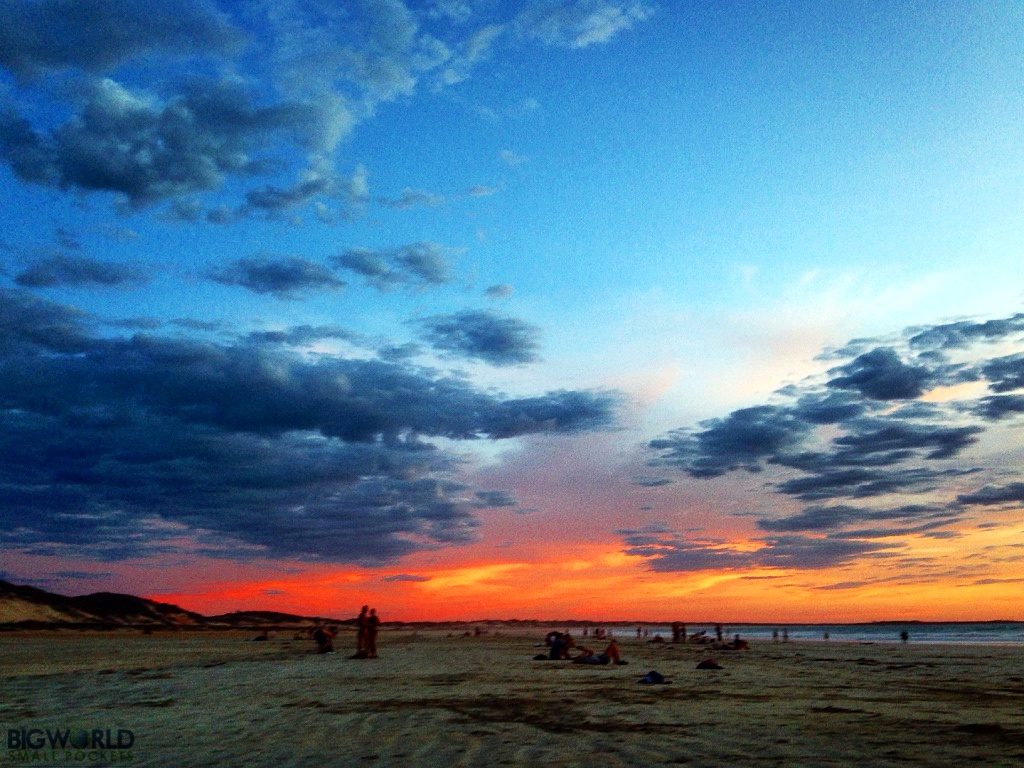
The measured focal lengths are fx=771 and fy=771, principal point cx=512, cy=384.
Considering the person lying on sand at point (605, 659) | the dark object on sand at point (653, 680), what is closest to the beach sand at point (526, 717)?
the dark object on sand at point (653, 680)

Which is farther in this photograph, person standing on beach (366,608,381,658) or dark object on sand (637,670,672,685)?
person standing on beach (366,608,381,658)

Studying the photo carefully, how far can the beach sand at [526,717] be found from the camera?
10812mm

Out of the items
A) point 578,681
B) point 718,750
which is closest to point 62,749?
point 718,750

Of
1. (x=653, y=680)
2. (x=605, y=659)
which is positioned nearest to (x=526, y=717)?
(x=653, y=680)

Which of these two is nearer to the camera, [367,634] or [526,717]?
[526,717]

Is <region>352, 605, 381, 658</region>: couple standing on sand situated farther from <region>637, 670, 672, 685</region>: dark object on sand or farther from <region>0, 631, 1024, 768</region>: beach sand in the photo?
<region>637, 670, 672, 685</region>: dark object on sand

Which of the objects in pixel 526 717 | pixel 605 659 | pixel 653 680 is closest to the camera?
pixel 526 717

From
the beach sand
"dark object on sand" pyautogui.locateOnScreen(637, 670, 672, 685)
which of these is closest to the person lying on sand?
the beach sand

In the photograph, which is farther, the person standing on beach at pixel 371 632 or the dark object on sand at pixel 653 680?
the person standing on beach at pixel 371 632

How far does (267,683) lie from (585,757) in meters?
14.8

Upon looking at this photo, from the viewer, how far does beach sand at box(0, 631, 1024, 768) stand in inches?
426

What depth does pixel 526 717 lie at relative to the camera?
48.3 ft

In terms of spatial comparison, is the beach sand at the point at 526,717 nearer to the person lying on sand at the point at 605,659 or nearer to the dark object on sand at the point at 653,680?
the dark object on sand at the point at 653,680

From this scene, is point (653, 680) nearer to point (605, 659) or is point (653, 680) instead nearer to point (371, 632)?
point (605, 659)
